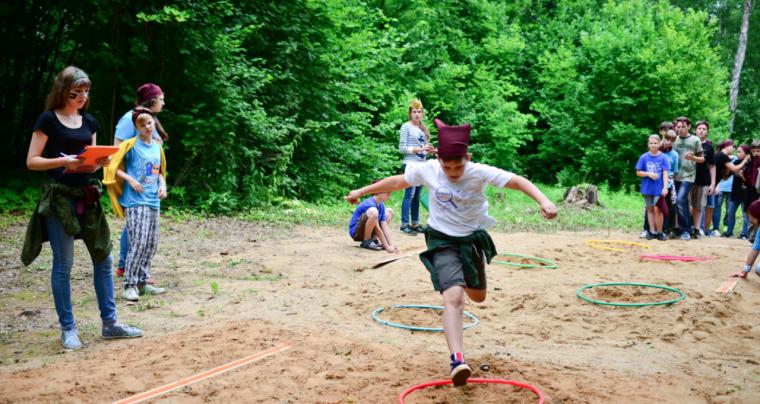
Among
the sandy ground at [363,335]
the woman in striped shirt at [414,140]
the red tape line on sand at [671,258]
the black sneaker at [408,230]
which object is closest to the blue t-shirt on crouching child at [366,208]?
the sandy ground at [363,335]

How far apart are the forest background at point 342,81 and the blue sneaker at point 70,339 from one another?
→ 8395 millimetres

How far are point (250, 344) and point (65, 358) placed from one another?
1.42 metres

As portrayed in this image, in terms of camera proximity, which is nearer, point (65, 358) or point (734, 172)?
point (65, 358)

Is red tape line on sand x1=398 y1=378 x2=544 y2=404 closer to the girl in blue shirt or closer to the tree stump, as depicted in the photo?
the girl in blue shirt

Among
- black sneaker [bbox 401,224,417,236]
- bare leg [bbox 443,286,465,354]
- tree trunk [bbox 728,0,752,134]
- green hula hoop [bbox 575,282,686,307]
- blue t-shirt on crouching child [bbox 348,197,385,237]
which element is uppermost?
tree trunk [bbox 728,0,752,134]

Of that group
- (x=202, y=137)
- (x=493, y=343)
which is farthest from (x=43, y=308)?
(x=202, y=137)

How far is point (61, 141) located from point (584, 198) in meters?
15.8

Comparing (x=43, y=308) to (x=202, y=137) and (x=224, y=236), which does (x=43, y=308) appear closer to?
(x=224, y=236)

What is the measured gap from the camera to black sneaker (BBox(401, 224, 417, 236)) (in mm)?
12242

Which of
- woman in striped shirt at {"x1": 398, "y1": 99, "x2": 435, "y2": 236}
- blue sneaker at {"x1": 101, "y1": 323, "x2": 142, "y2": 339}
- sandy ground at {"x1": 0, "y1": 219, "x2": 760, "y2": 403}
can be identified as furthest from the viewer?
woman in striped shirt at {"x1": 398, "y1": 99, "x2": 435, "y2": 236}

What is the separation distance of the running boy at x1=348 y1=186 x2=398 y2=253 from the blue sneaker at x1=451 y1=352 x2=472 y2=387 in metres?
5.58

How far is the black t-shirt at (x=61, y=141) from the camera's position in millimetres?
5168

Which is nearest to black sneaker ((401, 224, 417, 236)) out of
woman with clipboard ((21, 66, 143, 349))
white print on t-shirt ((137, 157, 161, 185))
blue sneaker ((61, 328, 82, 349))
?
white print on t-shirt ((137, 157, 161, 185))

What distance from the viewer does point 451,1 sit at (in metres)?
24.3
